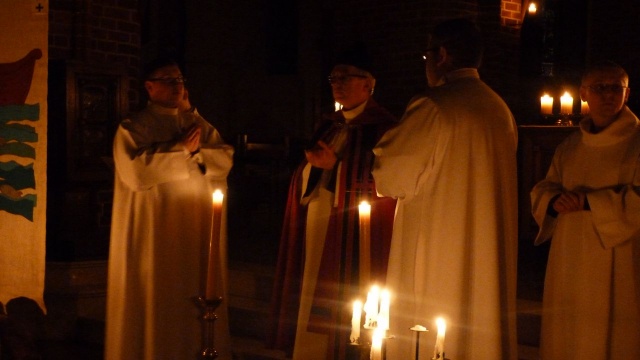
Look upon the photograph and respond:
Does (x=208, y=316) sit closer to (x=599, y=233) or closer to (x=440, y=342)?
(x=440, y=342)

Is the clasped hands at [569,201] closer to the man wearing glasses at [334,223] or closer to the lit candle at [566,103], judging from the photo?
the man wearing glasses at [334,223]

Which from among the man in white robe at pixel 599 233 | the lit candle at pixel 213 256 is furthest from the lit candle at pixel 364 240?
the man in white robe at pixel 599 233

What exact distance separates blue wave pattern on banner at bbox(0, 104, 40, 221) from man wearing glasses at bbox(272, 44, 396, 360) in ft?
7.59

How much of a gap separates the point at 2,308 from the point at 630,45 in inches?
434

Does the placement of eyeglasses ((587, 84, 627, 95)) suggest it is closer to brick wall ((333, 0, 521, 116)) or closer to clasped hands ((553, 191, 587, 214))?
clasped hands ((553, 191, 587, 214))

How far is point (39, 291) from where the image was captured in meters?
6.23

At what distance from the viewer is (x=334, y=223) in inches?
186

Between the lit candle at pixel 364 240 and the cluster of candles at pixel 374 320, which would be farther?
the lit candle at pixel 364 240

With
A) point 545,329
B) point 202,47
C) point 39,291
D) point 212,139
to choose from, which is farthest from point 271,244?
point 202,47

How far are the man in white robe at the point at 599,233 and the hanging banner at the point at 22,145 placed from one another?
372cm

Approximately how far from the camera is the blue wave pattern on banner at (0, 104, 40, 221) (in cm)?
611

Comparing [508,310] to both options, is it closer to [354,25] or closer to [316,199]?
[316,199]

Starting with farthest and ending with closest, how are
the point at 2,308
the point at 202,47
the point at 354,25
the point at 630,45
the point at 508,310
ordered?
the point at 202,47 < the point at 630,45 < the point at 354,25 < the point at 2,308 < the point at 508,310

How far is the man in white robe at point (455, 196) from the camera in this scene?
3.80 m
